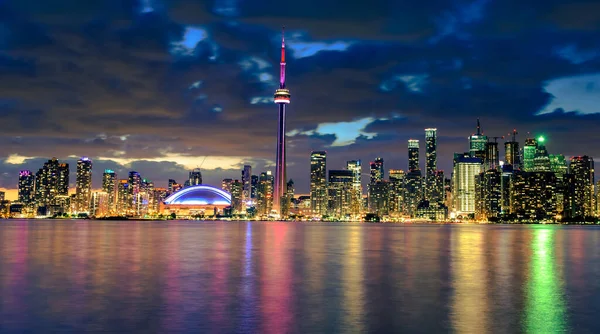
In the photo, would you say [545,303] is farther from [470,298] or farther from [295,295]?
[295,295]

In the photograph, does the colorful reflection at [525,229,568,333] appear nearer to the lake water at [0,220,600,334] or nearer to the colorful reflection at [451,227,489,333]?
the lake water at [0,220,600,334]

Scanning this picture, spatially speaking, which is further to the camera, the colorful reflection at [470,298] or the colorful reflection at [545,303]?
the colorful reflection at [470,298]

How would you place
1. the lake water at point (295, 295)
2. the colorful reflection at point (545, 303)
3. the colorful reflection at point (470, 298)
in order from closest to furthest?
the colorful reflection at point (545, 303), the colorful reflection at point (470, 298), the lake water at point (295, 295)

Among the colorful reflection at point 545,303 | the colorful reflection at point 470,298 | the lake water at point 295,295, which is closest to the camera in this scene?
the colorful reflection at point 545,303

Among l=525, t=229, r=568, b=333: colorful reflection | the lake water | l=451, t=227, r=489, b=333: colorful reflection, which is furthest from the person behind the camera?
the lake water

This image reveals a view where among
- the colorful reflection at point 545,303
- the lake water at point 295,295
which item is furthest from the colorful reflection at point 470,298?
the colorful reflection at point 545,303

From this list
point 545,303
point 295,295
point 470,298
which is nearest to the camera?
point 545,303

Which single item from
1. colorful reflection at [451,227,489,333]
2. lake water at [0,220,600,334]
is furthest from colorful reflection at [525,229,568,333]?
colorful reflection at [451,227,489,333]

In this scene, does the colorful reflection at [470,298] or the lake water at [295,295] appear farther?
the lake water at [295,295]

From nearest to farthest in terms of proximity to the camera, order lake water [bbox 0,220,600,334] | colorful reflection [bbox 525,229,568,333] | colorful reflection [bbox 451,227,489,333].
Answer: colorful reflection [bbox 525,229,568,333] → colorful reflection [bbox 451,227,489,333] → lake water [bbox 0,220,600,334]

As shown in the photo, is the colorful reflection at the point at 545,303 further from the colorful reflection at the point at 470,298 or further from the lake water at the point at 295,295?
the colorful reflection at the point at 470,298

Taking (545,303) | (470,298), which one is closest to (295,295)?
(470,298)

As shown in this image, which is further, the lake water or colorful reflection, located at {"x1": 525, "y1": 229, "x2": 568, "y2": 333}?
the lake water

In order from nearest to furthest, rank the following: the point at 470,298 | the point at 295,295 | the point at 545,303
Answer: the point at 545,303, the point at 470,298, the point at 295,295
